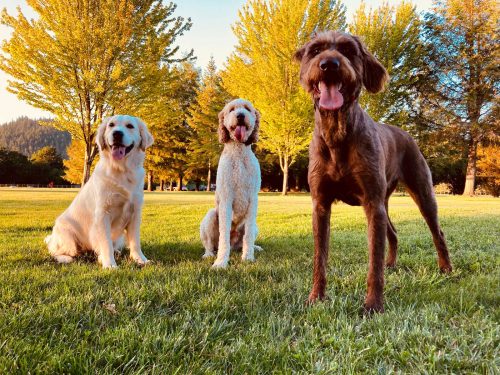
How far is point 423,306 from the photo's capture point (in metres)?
2.42

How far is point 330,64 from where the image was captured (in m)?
2.12

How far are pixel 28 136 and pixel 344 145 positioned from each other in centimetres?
15146

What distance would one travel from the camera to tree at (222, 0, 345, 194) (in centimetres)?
2073

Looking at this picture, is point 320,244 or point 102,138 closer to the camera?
point 320,244

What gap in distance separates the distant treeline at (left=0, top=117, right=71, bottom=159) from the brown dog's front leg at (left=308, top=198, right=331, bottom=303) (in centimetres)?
12081

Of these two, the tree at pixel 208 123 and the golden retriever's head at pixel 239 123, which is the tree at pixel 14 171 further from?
the golden retriever's head at pixel 239 123

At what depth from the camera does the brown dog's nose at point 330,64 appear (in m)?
2.12

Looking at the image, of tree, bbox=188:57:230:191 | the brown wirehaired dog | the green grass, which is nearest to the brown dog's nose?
the brown wirehaired dog

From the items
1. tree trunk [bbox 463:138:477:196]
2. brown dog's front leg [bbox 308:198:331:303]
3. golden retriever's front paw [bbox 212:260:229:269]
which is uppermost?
tree trunk [bbox 463:138:477:196]

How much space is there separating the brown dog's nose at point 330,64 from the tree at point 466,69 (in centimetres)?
2909

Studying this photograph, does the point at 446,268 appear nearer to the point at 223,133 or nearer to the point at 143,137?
→ the point at 223,133

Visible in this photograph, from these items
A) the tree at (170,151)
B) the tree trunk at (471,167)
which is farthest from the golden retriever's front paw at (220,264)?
the tree at (170,151)

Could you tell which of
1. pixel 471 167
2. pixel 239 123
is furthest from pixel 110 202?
pixel 471 167

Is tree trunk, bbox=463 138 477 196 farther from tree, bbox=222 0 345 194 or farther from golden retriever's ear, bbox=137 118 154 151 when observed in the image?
golden retriever's ear, bbox=137 118 154 151
